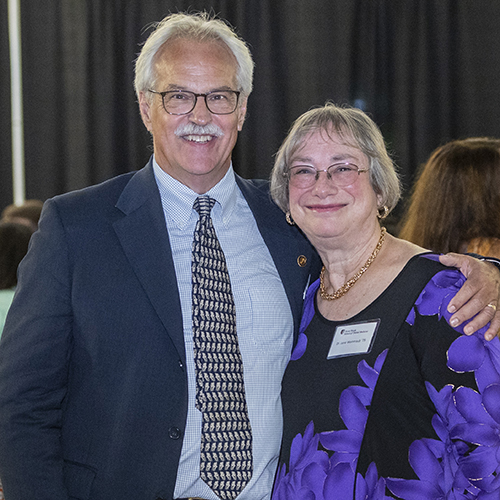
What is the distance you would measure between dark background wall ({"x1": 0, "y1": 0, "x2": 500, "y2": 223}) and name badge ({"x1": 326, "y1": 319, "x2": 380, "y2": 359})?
329 cm

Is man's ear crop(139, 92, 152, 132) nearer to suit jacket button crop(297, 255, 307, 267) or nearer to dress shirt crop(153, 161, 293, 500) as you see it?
dress shirt crop(153, 161, 293, 500)

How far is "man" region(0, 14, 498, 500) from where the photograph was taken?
1.76 m

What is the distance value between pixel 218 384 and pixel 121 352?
269 mm

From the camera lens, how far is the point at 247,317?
1.96m

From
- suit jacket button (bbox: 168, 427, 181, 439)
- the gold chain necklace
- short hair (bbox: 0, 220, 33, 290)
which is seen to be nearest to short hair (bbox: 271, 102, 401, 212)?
the gold chain necklace

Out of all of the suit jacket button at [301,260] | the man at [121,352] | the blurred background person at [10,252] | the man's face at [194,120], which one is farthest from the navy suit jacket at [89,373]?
the blurred background person at [10,252]

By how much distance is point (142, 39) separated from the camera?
4977 millimetres

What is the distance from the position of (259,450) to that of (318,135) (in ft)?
2.92

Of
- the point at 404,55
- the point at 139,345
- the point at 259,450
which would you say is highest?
the point at 404,55

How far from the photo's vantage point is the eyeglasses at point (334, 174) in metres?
1.91

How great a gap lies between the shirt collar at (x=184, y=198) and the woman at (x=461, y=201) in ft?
Answer: 2.77

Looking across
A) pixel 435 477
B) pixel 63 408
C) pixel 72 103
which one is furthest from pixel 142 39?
pixel 435 477

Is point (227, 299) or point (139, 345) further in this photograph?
point (227, 299)

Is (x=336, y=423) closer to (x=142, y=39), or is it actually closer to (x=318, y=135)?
(x=318, y=135)
